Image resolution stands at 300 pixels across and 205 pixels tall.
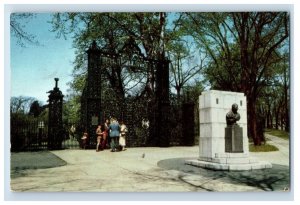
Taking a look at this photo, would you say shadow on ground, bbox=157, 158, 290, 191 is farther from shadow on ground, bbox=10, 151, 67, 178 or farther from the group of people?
shadow on ground, bbox=10, 151, 67, 178

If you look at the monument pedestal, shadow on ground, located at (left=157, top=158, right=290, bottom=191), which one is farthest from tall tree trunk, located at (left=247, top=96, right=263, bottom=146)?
shadow on ground, located at (left=157, top=158, right=290, bottom=191)

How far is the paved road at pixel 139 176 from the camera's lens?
8117 mm

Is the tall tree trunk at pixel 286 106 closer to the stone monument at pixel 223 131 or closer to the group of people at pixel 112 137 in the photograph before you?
the stone monument at pixel 223 131

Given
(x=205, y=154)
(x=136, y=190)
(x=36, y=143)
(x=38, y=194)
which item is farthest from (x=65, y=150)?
(x=205, y=154)

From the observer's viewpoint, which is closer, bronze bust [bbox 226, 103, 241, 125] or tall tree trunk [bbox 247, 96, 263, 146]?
bronze bust [bbox 226, 103, 241, 125]

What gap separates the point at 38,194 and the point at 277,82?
220 inches

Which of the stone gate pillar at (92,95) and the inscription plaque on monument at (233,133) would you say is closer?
the inscription plaque on monument at (233,133)

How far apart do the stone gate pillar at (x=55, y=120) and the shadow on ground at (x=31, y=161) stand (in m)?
0.77

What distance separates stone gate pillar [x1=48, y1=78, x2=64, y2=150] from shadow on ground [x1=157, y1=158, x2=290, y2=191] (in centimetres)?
297

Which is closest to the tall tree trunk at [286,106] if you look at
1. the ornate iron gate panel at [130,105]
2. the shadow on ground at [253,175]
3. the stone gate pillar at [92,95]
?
the shadow on ground at [253,175]

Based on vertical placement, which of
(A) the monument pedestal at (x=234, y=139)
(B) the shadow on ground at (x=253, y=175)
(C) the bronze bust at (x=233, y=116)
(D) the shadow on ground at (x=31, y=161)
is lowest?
(B) the shadow on ground at (x=253, y=175)

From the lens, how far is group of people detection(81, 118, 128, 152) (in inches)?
396

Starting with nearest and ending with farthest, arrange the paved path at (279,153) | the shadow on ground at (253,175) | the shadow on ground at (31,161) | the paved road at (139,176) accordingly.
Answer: the paved road at (139,176), the shadow on ground at (253,175), the shadow on ground at (31,161), the paved path at (279,153)

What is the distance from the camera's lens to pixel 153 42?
10703 millimetres
